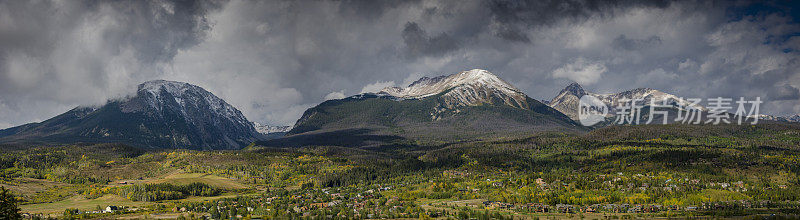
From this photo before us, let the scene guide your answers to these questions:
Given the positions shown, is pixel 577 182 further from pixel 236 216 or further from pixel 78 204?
pixel 78 204

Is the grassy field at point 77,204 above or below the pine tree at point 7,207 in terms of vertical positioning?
below

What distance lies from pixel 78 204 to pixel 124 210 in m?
34.8

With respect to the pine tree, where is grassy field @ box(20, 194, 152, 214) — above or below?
below

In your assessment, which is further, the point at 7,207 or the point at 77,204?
the point at 77,204

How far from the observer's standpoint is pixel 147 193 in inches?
7672

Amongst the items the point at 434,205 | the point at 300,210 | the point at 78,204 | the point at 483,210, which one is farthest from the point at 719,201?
the point at 78,204

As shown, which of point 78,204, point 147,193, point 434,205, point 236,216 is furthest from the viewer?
point 147,193

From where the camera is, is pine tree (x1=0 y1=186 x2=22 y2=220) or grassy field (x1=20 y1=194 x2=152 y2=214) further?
grassy field (x1=20 y1=194 x2=152 y2=214)

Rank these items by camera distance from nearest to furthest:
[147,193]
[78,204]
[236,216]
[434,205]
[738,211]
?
1. [738,211]
2. [236,216]
3. [434,205]
4. [78,204]
5. [147,193]

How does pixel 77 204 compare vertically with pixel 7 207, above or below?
below

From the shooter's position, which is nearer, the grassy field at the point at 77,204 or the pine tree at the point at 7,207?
the pine tree at the point at 7,207

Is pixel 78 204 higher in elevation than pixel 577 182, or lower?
lower

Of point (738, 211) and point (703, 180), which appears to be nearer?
point (738, 211)

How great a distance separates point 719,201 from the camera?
5999 inches
